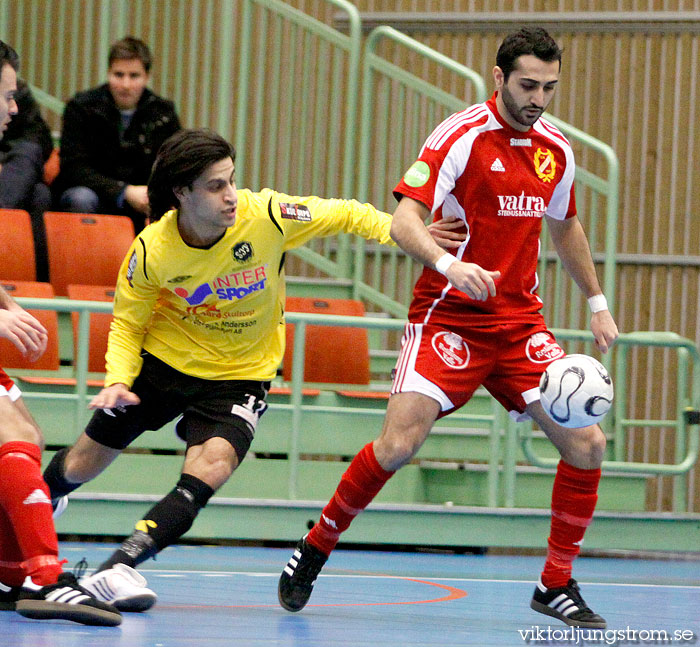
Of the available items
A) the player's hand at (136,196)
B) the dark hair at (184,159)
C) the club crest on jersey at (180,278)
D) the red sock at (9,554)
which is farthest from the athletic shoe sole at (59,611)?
the player's hand at (136,196)

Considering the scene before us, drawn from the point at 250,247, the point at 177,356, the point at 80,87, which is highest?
the point at 80,87

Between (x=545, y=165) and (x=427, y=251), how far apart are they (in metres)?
0.62

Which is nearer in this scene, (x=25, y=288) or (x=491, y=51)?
(x=25, y=288)

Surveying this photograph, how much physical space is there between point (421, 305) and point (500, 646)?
4.19 feet

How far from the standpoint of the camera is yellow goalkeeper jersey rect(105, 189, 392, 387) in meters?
4.16

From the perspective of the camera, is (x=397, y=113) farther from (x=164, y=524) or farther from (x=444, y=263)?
(x=164, y=524)

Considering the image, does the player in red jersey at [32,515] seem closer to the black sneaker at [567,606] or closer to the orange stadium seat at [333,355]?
the black sneaker at [567,606]

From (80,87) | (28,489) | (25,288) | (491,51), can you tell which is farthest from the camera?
(491,51)

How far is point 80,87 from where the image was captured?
971 centimetres

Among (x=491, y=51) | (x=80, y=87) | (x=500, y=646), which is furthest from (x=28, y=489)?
(x=491, y=51)

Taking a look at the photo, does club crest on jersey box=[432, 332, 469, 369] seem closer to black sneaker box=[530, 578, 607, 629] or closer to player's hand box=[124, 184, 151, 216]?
black sneaker box=[530, 578, 607, 629]

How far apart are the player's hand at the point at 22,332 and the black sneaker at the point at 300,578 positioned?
1216 millimetres

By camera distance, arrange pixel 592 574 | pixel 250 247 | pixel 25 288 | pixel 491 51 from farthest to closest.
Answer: pixel 491 51, pixel 25 288, pixel 592 574, pixel 250 247

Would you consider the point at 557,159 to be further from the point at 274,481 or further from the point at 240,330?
the point at 274,481
